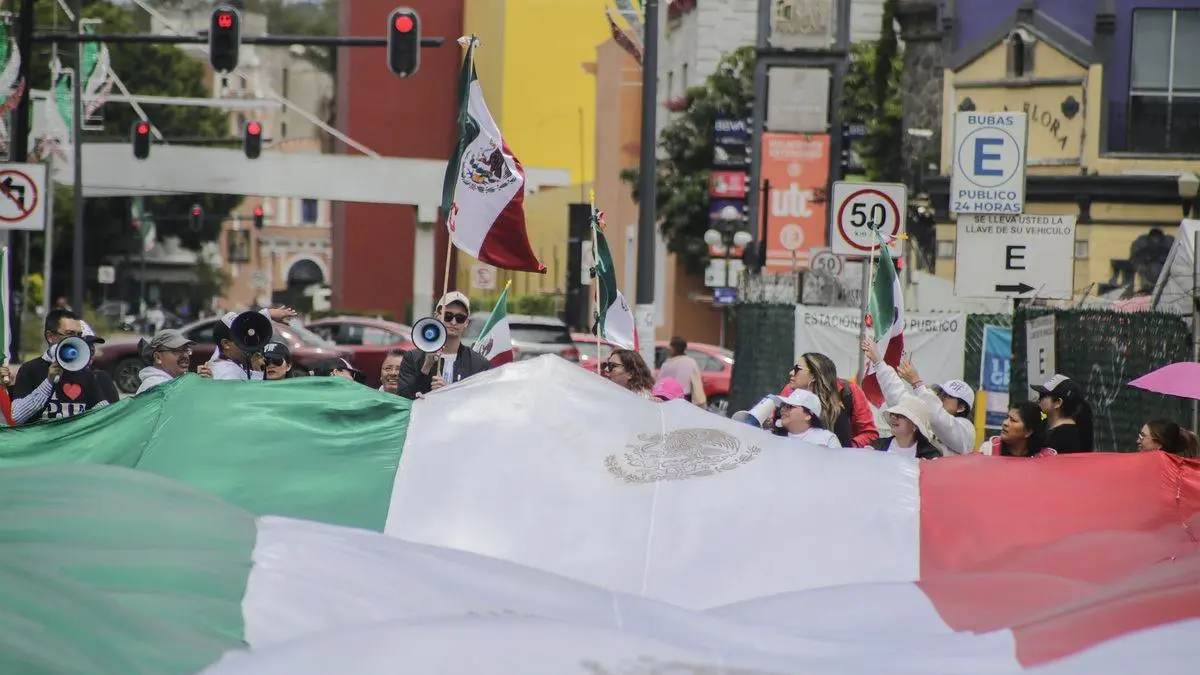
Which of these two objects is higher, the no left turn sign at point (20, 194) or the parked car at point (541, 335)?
the no left turn sign at point (20, 194)

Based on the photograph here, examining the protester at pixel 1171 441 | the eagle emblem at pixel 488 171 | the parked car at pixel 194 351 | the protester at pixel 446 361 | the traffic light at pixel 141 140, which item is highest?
the traffic light at pixel 141 140

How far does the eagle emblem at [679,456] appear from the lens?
833 centimetres

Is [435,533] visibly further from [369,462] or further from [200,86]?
[200,86]

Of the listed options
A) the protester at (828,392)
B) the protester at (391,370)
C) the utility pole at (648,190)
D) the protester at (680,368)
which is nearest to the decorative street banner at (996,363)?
the protester at (680,368)

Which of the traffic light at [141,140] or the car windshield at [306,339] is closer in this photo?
the car windshield at [306,339]

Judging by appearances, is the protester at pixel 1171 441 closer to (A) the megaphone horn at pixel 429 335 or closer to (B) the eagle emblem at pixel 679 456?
(B) the eagle emblem at pixel 679 456

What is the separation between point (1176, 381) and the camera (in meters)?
10.4

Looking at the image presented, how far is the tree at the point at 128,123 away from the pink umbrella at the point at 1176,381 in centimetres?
5844

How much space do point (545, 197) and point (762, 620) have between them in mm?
72897

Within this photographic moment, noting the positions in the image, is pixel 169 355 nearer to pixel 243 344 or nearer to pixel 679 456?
pixel 243 344

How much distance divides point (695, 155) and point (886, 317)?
43929 mm

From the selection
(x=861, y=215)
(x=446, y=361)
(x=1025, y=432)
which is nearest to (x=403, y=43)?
(x=861, y=215)

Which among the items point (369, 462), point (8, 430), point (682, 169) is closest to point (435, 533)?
point (369, 462)

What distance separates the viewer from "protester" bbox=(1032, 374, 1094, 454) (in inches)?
391
